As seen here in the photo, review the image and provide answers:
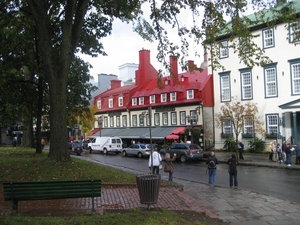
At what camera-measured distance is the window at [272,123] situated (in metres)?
31.7

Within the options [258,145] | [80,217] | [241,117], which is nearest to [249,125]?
[258,145]

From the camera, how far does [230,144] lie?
34.1 m

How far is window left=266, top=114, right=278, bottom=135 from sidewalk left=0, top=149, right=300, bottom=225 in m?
20.6

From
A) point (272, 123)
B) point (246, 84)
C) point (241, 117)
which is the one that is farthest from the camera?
point (246, 84)

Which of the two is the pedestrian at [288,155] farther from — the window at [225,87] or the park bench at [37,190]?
the park bench at [37,190]

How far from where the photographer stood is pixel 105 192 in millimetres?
11227

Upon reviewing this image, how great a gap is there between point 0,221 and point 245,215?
6.07 m

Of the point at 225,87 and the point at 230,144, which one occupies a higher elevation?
the point at 225,87

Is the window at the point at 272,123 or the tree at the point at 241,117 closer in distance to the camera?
the tree at the point at 241,117

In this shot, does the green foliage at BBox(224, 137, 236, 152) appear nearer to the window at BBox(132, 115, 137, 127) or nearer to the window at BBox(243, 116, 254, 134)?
the window at BBox(243, 116, 254, 134)

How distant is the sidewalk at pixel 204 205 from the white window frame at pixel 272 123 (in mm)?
20615

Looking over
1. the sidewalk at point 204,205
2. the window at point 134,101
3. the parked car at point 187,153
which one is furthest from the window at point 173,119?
the sidewalk at point 204,205

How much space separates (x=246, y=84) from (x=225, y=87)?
2.80 metres

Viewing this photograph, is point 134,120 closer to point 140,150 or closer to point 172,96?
point 172,96
